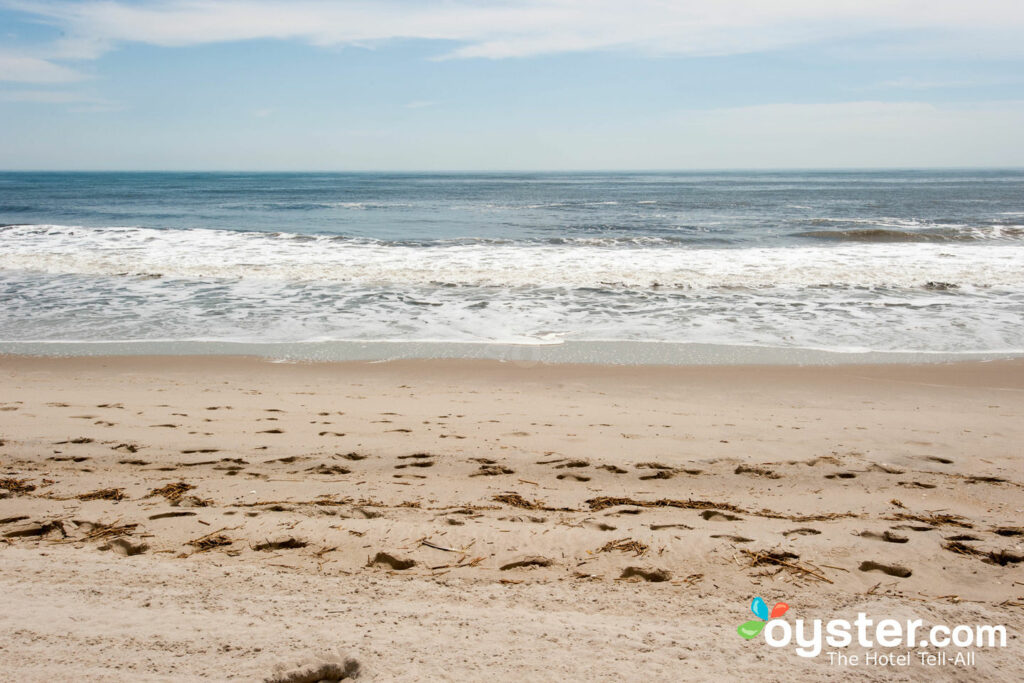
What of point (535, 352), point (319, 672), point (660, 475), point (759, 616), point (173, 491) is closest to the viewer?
point (319, 672)

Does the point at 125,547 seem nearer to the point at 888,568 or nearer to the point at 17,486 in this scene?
the point at 17,486

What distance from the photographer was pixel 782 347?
8453mm

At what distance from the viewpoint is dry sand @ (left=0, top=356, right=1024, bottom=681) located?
8.26 feet

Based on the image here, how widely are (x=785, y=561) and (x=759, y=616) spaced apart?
517mm

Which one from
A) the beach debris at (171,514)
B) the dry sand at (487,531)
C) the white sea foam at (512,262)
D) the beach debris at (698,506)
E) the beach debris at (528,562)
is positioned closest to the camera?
the dry sand at (487,531)

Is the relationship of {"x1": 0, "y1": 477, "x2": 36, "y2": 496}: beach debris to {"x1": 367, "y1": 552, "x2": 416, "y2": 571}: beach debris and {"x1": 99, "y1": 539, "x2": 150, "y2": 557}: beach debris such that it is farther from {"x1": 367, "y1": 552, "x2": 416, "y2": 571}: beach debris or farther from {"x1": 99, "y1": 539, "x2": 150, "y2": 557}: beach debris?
{"x1": 367, "y1": 552, "x2": 416, "y2": 571}: beach debris

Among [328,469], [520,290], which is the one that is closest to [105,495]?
[328,469]

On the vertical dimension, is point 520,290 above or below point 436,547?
above

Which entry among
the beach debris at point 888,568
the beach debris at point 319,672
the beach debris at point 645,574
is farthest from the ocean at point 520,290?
the beach debris at point 319,672

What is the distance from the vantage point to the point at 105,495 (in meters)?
3.96

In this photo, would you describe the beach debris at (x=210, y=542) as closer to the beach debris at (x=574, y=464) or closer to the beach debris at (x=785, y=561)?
the beach debris at (x=574, y=464)

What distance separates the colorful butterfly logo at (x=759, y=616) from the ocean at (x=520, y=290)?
5174mm

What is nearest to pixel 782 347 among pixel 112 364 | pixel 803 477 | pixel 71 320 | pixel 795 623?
pixel 803 477

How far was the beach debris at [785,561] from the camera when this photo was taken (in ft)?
10.3
